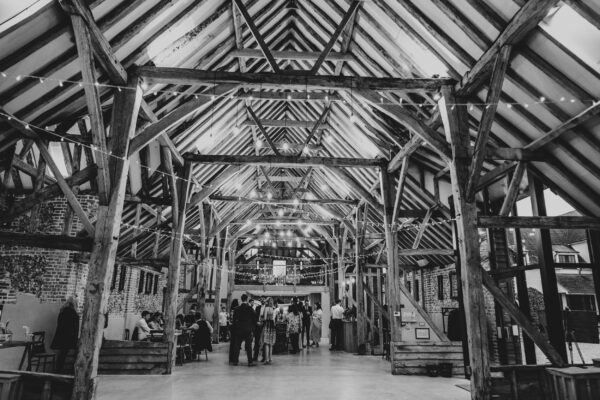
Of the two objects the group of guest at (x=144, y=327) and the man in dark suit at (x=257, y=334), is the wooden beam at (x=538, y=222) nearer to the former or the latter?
the man in dark suit at (x=257, y=334)

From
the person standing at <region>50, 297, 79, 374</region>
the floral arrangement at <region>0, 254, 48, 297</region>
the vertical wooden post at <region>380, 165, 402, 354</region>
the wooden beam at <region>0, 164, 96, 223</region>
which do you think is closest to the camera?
the wooden beam at <region>0, 164, 96, 223</region>

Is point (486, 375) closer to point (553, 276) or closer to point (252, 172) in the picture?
point (553, 276)

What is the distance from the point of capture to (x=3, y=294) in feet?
23.7

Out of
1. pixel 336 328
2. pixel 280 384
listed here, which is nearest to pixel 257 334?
pixel 280 384

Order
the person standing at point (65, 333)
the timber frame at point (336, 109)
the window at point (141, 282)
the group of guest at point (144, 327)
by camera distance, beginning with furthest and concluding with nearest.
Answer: the window at point (141, 282) → the group of guest at point (144, 327) → the person standing at point (65, 333) → the timber frame at point (336, 109)

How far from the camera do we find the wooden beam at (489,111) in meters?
4.71

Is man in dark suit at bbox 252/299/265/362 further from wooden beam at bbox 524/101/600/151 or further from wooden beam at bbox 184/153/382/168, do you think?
wooden beam at bbox 524/101/600/151

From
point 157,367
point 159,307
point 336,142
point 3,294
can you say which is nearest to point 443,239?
point 336,142

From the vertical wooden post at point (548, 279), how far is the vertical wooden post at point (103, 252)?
6366 mm

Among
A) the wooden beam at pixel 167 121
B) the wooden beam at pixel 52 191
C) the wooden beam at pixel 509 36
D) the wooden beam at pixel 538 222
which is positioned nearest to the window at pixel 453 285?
the wooden beam at pixel 538 222

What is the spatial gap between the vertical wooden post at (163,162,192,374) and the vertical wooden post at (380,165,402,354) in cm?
425

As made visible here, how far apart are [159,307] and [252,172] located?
768 centimetres

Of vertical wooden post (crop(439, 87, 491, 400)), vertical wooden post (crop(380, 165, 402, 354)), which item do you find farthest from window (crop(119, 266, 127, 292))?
vertical wooden post (crop(439, 87, 491, 400))

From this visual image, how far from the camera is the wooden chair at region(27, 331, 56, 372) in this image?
6.12 metres
